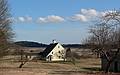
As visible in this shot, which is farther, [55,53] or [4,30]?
[55,53]

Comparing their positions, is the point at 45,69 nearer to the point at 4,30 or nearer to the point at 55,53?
the point at 4,30

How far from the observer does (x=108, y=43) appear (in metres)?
67.4

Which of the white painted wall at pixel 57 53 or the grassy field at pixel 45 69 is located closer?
the grassy field at pixel 45 69

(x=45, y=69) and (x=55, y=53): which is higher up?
(x=55, y=53)

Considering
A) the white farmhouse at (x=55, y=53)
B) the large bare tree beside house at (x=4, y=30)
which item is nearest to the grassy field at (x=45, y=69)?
the large bare tree beside house at (x=4, y=30)

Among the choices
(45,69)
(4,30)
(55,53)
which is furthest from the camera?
(55,53)

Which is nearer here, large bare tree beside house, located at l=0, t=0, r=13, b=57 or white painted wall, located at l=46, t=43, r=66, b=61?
large bare tree beside house, located at l=0, t=0, r=13, b=57

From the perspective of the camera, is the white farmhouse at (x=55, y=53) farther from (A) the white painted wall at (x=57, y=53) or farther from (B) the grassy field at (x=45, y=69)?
(B) the grassy field at (x=45, y=69)

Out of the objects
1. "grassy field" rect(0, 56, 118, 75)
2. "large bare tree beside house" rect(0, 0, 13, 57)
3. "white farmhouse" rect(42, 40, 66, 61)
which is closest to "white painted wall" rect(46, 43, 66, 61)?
"white farmhouse" rect(42, 40, 66, 61)

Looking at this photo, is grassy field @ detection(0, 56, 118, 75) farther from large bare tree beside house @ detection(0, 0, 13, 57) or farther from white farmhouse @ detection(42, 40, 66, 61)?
white farmhouse @ detection(42, 40, 66, 61)

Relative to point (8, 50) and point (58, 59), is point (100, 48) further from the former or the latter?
point (58, 59)

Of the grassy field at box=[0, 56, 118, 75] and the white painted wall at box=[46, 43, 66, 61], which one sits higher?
the white painted wall at box=[46, 43, 66, 61]

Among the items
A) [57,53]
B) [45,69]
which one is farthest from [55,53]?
[45,69]

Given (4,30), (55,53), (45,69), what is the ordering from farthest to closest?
(55,53) → (45,69) → (4,30)
